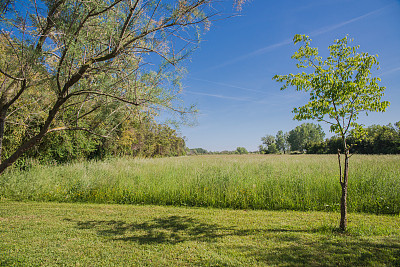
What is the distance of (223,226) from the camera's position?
4.04m

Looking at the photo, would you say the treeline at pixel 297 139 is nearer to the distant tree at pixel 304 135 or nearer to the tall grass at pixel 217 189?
the distant tree at pixel 304 135

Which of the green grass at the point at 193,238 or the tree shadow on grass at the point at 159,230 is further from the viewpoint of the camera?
the tree shadow on grass at the point at 159,230

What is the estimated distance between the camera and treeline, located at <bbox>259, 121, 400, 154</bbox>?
2678 centimetres

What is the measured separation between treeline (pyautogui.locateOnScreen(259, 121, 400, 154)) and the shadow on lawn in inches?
58.1

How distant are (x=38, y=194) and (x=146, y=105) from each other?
21.2ft

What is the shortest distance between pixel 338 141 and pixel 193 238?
39706 millimetres

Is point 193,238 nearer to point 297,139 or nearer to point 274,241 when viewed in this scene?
point 274,241

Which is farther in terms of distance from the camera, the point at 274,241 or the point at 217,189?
the point at 217,189

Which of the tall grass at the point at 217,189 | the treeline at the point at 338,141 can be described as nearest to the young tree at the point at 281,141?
the treeline at the point at 338,141

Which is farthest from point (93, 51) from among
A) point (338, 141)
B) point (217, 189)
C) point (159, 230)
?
point (338, 141)

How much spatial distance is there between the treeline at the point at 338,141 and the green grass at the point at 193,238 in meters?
1.52

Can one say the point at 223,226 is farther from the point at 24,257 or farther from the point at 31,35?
the point at 31,35

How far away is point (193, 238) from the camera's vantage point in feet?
11.4

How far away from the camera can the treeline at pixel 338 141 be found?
1055 inches
